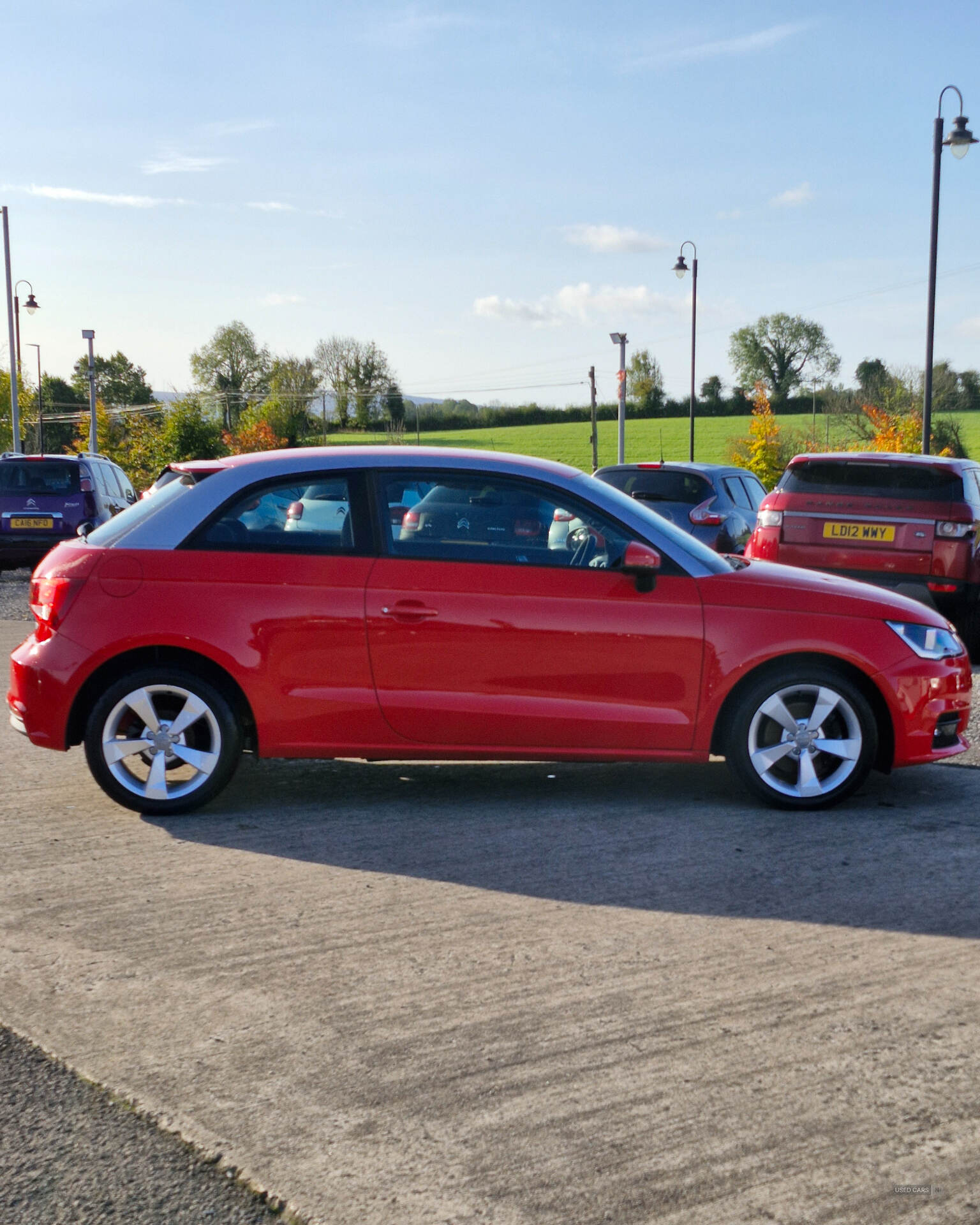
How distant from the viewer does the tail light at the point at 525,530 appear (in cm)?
569

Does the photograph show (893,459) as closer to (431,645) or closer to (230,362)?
(431,645)

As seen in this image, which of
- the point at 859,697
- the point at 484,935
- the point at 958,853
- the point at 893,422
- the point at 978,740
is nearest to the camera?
the point at 484,935

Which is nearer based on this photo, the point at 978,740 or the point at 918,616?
the point at 918,616

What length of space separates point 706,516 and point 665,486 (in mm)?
955

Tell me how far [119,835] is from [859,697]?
3.27m

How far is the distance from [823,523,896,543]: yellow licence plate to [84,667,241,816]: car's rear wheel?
22.6 ft

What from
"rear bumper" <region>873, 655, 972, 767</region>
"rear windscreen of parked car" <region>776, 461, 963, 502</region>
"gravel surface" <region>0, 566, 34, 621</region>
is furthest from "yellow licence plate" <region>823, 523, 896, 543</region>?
"gravel surface" <region>0, 566, 34, 621</region>

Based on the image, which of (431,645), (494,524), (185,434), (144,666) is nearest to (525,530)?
(494,524)

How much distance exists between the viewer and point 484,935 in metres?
4.12

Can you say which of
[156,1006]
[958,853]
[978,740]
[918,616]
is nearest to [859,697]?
[918,616]

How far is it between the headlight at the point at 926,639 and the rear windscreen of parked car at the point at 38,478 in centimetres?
1507

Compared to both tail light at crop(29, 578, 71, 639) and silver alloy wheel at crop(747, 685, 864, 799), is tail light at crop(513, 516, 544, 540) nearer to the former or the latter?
silver alloy wheel at crop(747, 685, 864, 799)

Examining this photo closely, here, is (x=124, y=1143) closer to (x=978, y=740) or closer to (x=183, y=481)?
(x=183, y=481)

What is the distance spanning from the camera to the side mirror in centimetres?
555
